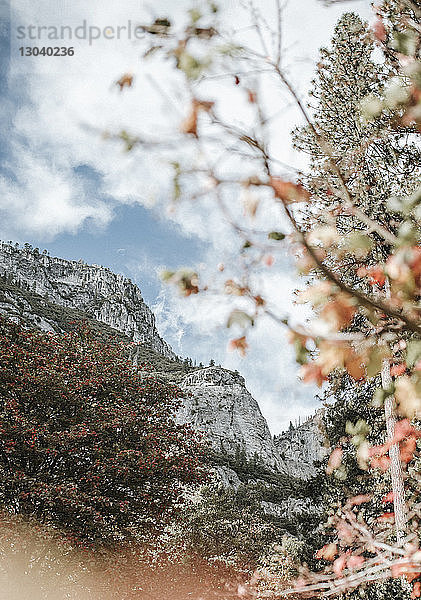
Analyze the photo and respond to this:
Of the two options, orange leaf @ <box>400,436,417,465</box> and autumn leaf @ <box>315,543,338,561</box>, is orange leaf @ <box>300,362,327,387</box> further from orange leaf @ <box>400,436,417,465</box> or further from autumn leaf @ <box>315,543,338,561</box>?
Result: autumn leaf @ <box>315,543,338,561</box>

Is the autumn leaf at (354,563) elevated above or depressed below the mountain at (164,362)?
below

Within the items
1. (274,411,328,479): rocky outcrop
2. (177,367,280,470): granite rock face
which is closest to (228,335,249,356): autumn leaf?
(177,367,280,470): granite rock face

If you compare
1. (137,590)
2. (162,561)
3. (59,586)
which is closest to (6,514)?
(59,586)

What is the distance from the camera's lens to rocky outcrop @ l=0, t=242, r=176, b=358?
7781 cm

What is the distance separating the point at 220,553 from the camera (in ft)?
46.1

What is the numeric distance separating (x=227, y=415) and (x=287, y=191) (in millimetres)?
52255

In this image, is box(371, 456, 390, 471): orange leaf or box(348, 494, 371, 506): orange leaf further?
box(371, 456, 390, 471): orange leaf

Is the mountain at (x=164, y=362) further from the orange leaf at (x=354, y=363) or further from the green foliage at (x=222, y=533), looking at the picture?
the orange leaf at (x=354, y=363)

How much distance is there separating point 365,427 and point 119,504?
7.37 meters

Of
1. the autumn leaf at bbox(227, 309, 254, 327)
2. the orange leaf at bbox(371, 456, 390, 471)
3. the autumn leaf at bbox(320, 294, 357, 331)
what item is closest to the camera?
the autumn leaf at bbox(320, 294, 357, 331)

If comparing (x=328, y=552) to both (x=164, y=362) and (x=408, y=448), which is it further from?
(x=164, y=362)

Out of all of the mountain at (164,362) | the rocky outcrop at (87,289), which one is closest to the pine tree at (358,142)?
the mountain at (164,362)

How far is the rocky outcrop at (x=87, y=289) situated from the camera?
77.8 m

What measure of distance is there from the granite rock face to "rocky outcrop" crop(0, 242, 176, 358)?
22536 millimetres
